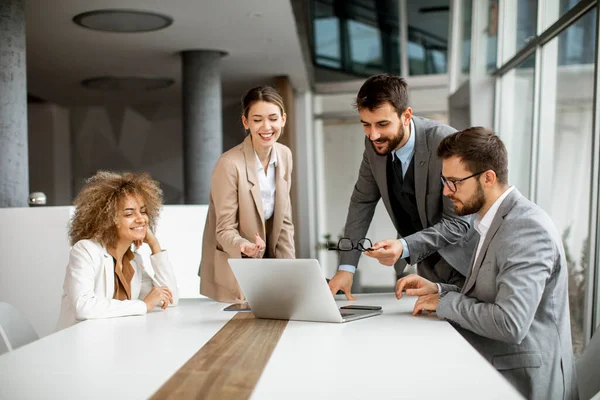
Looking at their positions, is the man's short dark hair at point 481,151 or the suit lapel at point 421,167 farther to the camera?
the suit lapel at point 421,167

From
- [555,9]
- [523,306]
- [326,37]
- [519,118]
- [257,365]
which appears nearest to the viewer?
[257,365]

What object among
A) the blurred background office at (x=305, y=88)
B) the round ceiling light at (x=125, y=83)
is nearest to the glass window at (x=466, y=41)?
the blurred background office at (x=305, y=88)

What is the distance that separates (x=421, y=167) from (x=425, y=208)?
18cm

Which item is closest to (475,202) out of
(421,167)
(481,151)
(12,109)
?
(481,151)

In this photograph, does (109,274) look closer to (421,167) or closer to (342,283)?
(342,283)

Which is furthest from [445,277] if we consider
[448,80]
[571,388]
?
[448,80]

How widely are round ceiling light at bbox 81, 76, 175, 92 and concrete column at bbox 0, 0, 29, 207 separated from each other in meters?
5.36

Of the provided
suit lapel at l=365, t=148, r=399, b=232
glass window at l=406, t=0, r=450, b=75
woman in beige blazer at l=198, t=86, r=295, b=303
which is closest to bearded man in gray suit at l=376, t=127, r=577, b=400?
suit lapel at l=365, t=148, r=399, b=232

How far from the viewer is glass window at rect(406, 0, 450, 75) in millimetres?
11508

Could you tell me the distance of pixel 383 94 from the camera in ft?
9.07

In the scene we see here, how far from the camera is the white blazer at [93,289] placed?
2.58 m

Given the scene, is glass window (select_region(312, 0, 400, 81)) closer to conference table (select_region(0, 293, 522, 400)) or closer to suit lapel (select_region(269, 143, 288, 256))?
suit lapel (select_region(269, 143, 288, 256))

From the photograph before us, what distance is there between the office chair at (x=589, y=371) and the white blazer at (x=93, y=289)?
63.9 inches

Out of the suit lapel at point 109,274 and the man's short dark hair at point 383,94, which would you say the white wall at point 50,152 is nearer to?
the suit lapel at point 109,274
